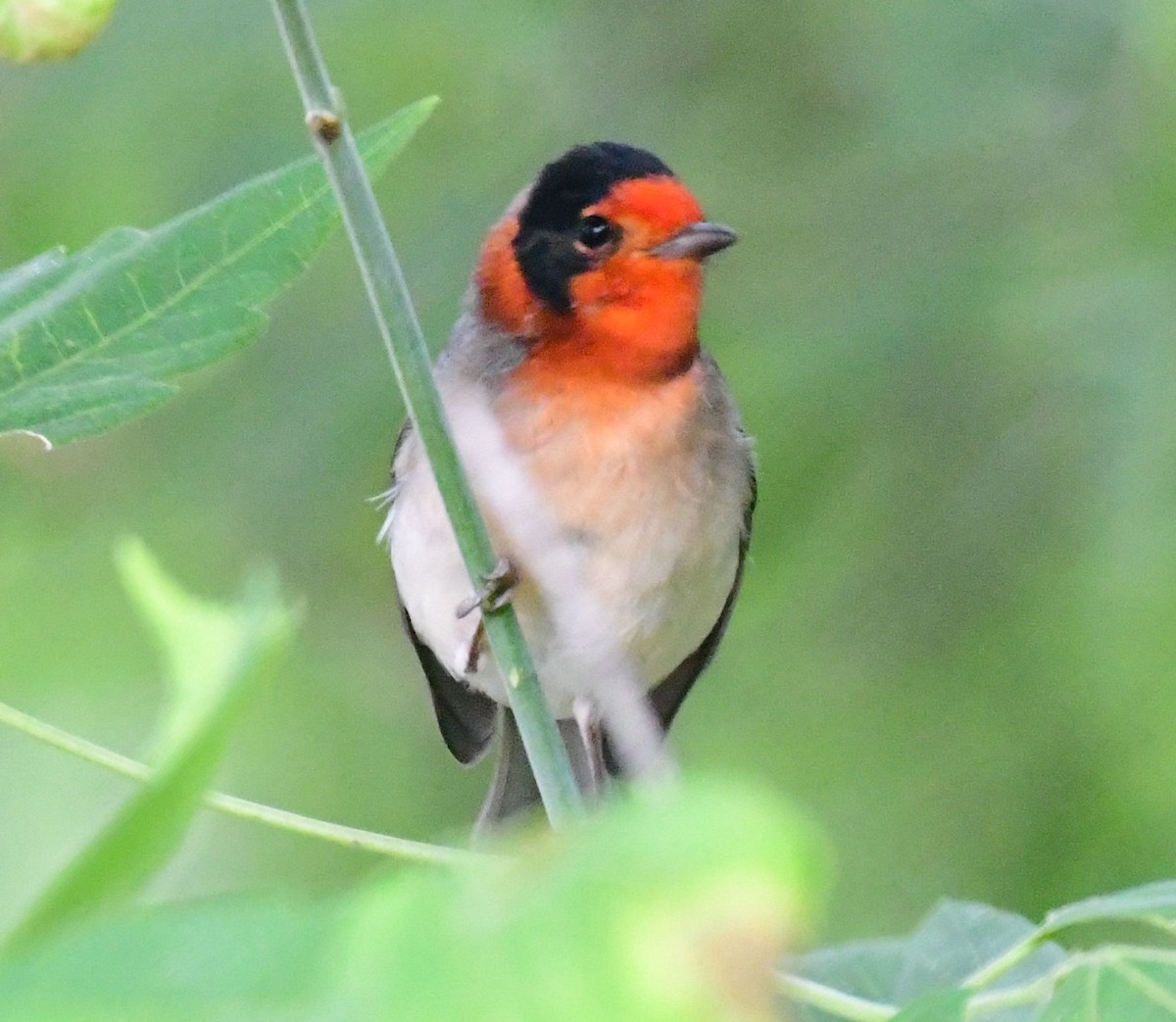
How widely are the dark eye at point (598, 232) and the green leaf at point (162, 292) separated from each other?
1.42 m

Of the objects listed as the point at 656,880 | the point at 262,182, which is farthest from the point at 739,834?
the point at 262,182

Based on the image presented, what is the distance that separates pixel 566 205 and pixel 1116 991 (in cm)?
181

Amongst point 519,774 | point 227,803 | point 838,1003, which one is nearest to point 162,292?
point 227,803

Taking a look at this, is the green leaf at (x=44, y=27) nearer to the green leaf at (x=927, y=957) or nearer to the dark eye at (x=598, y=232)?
the green leaf at (x=927, y=957)

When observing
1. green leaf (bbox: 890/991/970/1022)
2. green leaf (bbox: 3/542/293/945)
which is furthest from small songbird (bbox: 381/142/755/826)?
green leaf (bbox: 3/542/293/945)

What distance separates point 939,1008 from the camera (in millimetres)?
819

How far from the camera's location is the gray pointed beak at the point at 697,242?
242 cm

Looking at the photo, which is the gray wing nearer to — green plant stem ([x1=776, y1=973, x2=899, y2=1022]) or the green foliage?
the green foliage

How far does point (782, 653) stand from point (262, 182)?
175 cm

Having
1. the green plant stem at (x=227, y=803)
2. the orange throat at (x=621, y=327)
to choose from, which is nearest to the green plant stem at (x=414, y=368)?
the green plant stem at (x=227, y=803)

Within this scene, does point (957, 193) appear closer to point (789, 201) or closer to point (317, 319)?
point (789, 201)

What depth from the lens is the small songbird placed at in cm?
244

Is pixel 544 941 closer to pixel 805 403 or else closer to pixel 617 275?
pixel 617 275

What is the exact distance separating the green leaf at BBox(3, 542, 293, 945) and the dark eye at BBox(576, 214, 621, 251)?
80.7 inches
